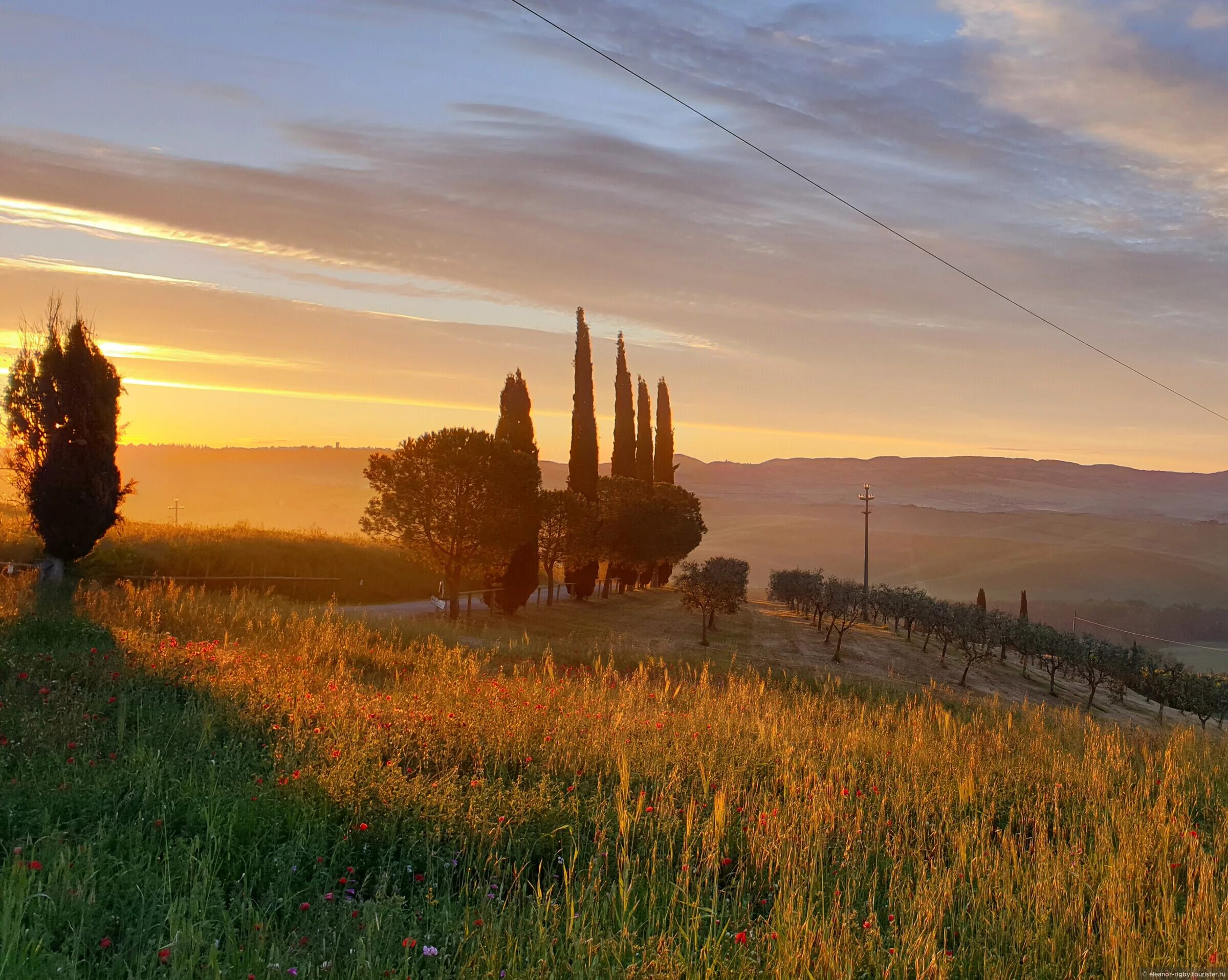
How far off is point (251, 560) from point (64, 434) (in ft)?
41.9

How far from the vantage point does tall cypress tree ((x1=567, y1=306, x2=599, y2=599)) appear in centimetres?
4469

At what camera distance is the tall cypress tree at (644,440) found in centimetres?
5550

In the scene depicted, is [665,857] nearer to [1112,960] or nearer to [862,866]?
[862,866]

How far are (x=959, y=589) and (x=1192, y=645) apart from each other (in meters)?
33.5

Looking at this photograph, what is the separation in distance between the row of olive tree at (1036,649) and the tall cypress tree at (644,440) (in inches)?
472

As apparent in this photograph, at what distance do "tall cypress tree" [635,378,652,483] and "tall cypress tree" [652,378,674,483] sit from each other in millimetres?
3293

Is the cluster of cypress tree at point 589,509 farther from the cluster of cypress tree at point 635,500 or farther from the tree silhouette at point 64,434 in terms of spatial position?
the tree silhouette at point 64,434

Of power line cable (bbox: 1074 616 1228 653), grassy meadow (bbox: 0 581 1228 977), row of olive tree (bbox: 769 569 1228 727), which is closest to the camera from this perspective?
grassy meadow (bbox: 0 581 1228 977)

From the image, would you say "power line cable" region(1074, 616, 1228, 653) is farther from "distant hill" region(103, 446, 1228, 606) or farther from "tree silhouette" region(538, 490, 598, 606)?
"tree silhouette" region(538, 490, 598, 606)

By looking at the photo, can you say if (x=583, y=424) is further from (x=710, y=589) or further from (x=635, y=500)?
(x=710, y=589)

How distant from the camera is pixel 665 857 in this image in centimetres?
528

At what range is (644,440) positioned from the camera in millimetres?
55875

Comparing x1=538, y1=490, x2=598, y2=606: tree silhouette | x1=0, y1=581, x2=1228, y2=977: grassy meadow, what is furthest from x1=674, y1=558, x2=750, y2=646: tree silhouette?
x1=0, y1=581, x2=1228, y2=977: grassy meadow

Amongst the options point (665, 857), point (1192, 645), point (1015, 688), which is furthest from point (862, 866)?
point (1192, 645)
